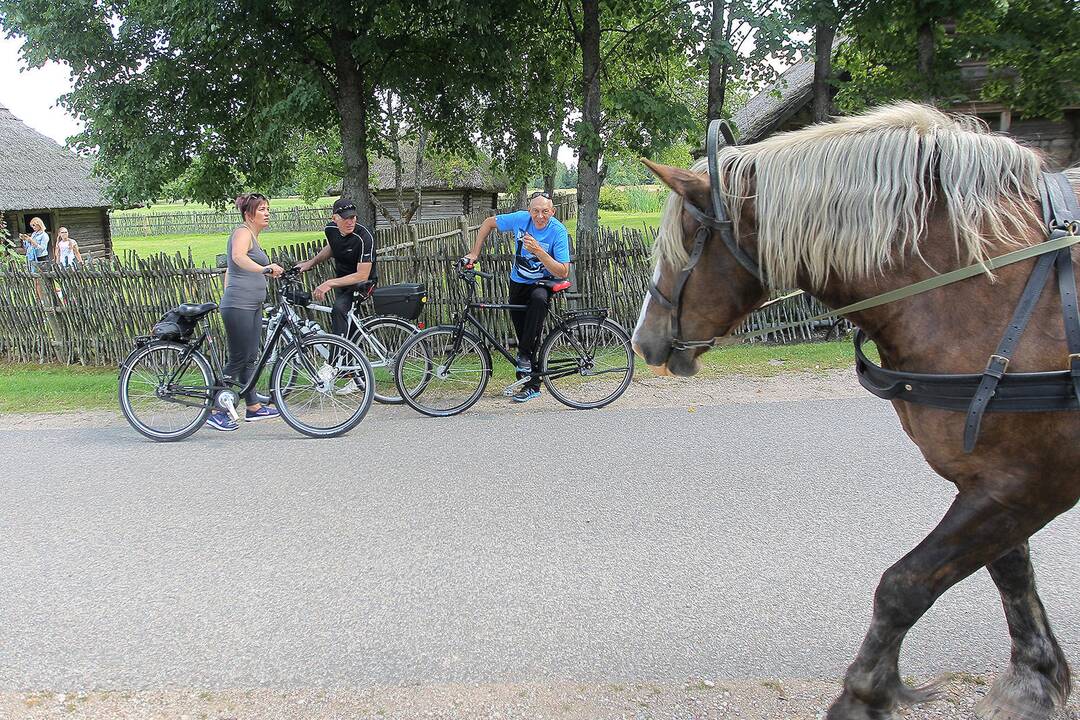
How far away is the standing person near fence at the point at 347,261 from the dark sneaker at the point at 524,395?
179 centimetres

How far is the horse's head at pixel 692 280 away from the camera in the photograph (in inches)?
105

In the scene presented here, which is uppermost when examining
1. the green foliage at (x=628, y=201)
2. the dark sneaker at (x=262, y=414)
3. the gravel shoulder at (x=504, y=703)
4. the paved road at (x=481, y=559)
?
the green foliage at (x=628, y=201)

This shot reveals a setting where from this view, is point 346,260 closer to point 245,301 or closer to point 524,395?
point 245,301

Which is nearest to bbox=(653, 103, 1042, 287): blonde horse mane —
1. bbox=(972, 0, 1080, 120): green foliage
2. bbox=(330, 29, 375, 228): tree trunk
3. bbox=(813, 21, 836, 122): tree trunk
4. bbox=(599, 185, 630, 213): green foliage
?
bbox=(972, 0, 1080, 120): green foliage

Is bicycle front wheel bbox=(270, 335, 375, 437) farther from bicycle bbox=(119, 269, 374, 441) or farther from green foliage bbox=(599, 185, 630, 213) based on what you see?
green foliage bbox=(599, 185, 630, 213)

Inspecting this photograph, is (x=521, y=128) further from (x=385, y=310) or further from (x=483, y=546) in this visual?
(x=483, y=546)

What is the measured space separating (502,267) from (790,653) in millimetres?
7119

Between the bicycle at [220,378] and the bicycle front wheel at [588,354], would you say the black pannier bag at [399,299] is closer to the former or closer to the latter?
the bicycle at [220,378]

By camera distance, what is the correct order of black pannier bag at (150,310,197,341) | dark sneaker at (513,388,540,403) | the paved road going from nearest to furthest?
the paved road < black pannier bag at (150,310,197,341) < dark sneaker at (513,388,540,403)

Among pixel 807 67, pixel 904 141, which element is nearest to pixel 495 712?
Answer: pixel 904 141

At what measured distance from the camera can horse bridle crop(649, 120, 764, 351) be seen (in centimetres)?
262

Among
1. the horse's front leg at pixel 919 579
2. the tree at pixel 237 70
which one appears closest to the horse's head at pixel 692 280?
the horse's front leg at pixel 919 579

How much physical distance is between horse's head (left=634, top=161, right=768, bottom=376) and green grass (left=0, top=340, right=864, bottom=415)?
4.91 m

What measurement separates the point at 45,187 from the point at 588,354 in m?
25.3
